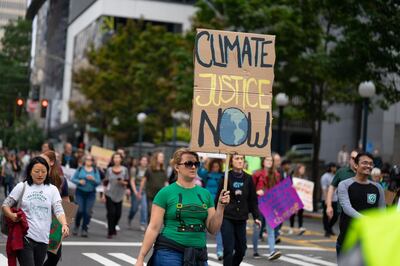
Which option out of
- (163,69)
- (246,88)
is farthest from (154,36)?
(246,88)

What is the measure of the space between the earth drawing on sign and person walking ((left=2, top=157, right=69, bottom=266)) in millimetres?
1672

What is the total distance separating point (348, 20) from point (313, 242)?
10793 millimetres

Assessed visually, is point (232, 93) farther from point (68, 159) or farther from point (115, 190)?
point (68, 159)

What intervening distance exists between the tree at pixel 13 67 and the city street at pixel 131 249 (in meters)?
21.3

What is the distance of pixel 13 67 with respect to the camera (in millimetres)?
44438

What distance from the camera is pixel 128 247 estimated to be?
15.6 metres

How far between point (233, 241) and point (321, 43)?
73.4 feet

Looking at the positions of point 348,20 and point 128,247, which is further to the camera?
point 348,20

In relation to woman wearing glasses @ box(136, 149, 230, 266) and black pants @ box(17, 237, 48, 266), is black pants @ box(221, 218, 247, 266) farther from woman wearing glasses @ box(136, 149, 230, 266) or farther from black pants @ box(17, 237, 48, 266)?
woman wearing glasses @ box(136, 149, 230, 266)

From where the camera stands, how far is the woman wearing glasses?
648cm

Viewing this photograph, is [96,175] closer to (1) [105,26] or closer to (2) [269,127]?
(2) [269,127]

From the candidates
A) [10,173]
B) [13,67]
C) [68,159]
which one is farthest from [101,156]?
[13,67]

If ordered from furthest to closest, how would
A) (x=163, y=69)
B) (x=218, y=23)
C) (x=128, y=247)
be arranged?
(x=163, y=69) < (x=218, y=23) < (x=128, y=247)

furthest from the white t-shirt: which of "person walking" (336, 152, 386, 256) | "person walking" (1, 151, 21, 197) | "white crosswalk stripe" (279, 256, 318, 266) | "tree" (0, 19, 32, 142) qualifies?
"tree" (0, 19, 32, 142)
